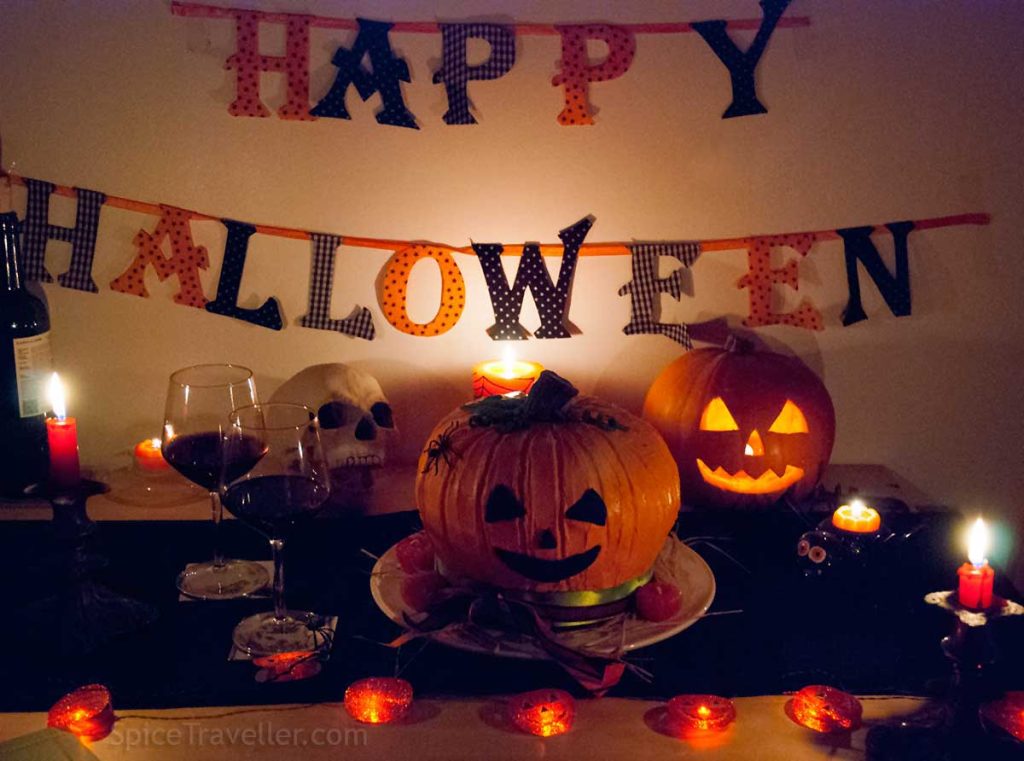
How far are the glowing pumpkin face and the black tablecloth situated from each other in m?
0.11

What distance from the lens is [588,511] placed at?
1.09 metres

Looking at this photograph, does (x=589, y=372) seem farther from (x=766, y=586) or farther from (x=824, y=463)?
(x=766, y=586)

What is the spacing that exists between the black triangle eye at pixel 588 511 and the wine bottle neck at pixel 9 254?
899 mm

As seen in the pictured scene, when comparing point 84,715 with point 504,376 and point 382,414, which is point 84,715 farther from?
point 504,376

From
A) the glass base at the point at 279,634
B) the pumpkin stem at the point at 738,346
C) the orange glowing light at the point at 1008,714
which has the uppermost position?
the pumpkin stem at the point at 738,346

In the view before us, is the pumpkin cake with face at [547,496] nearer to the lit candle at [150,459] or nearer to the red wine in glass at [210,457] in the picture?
the red wine in glass at [210,457]

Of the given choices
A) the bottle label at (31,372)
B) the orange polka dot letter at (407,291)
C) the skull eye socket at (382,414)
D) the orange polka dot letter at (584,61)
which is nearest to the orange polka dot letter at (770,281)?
the orange polka dot letter at (584,61)

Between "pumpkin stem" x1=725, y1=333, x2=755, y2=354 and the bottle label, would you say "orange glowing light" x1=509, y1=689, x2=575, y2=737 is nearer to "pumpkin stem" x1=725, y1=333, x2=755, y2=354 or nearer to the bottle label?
"pumpkin stem" x1=725, y1=333, x2=755, y2=354

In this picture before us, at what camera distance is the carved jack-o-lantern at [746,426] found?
142 cm

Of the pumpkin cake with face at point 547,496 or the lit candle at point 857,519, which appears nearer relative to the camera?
the pumpkin cake with face at point 547,496

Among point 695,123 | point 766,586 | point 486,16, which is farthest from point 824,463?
point 486,16

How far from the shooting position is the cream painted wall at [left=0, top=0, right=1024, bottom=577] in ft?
4.88

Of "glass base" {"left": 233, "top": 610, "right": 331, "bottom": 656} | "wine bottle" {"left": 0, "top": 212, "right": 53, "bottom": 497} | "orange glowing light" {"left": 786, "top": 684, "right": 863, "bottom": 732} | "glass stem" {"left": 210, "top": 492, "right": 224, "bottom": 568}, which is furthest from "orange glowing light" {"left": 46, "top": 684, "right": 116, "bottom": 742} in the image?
"orange glowing light" {"left": 786, "top": 684, "right": 863, "bottom": 732}

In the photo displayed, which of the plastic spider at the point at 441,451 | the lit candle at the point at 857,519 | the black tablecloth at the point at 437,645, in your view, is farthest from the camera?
the lit candle at the point at 857,519
